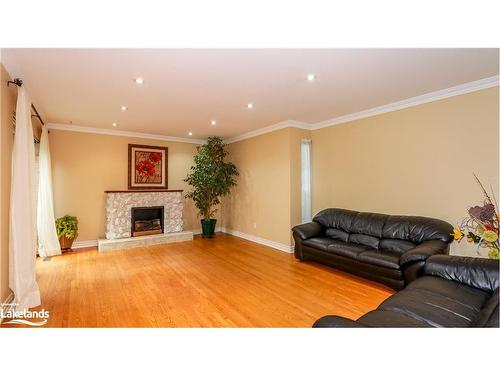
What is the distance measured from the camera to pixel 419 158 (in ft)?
11.7

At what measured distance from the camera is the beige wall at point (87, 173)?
4973mm

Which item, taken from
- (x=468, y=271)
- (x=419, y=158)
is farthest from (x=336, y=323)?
(x=419, y=158)

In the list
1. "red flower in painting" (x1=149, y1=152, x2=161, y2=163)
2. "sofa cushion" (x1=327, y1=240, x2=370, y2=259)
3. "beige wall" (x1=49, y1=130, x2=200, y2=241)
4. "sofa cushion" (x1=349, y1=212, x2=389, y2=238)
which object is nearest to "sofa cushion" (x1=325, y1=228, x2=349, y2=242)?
"sofa cushion" (x1=349, y1=212, x2=389, y2=238)

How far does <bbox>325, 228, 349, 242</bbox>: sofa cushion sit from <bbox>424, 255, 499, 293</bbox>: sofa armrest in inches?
64.2

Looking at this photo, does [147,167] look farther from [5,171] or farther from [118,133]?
[5,171]

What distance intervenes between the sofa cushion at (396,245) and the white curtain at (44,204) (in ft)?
18.2

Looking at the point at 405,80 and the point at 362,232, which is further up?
the point at 405,80

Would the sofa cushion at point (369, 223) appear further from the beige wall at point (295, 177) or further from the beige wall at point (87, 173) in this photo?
the beige wall at point (87, 173)

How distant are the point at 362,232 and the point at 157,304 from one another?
310cm

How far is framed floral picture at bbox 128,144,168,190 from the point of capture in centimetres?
573
